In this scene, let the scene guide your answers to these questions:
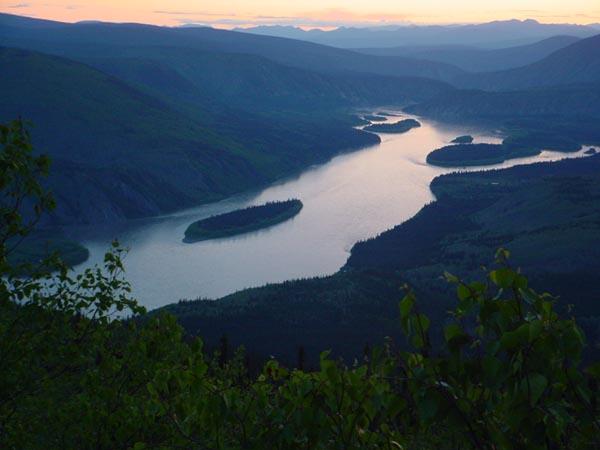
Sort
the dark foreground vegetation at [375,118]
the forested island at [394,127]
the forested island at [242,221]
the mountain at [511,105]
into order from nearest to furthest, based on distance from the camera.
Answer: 1. the forested island at [242,221]
2. the forested island at [394,127]
3. the dark foreground vegetation at [375,118]
4. the mountain at [511,105]

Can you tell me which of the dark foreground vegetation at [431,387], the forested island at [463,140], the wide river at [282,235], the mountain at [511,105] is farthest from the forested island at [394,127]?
the dark foreground vegetation at [431,387]

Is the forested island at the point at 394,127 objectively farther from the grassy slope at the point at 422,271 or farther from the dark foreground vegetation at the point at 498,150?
the grassy slope at the point at 422,271

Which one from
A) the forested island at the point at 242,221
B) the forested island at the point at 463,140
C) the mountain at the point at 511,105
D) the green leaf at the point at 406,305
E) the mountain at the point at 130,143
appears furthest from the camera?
the mountain at the point at 511,105

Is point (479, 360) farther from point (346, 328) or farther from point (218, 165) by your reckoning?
point (218, 165)

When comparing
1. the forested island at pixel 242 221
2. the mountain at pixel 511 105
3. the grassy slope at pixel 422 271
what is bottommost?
the mountain at pixel 511 105

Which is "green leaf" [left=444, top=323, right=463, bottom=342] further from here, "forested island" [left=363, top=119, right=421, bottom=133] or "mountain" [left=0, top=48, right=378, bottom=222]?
"forested island" [left=363, top=119, right=421, bottom=133]

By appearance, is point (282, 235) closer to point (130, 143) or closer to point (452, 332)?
point (130, 143)

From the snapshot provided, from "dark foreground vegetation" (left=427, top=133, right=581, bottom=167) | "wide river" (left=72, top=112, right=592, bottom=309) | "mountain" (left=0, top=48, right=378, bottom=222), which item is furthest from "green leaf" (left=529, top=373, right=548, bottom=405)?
"dark foreground vegetation" (left=427, top=133, right=581, bottom=167)
